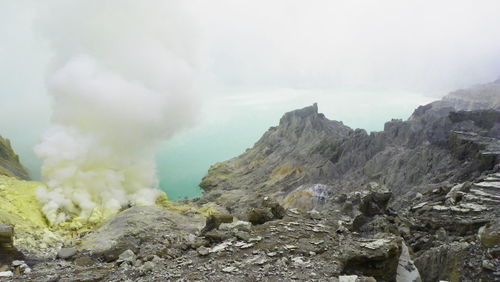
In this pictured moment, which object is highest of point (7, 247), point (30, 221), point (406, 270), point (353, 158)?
point (7, 247)

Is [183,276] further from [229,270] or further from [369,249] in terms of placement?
[369,249]

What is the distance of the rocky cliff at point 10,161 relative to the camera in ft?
212

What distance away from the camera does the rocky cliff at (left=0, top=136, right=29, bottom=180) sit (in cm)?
6456

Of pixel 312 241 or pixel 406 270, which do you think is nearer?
pixel 406 270

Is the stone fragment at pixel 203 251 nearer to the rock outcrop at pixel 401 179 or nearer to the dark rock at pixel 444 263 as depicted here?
the rock outcrop at pixel 401 179

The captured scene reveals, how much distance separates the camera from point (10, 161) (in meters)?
68.9

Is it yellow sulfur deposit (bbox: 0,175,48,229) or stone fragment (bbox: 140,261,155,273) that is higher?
stone fragment (bbox: 140,261,155,273)

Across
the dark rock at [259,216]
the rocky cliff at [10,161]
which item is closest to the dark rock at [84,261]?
the dark rock at [259,216]

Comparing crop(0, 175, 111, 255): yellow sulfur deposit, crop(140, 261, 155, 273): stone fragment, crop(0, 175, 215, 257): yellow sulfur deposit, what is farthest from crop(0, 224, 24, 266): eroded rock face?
crop(140, 261, 155, 273): stone fragment

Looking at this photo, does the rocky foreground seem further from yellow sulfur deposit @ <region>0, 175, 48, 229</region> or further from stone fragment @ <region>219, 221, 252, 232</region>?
yellow sulfur deposit @ <region>0, 175, 48, 229</region>

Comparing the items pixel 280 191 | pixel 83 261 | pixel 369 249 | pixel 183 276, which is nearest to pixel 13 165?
pixel 280 191

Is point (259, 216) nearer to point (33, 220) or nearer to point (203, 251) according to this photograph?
point (203, 251)

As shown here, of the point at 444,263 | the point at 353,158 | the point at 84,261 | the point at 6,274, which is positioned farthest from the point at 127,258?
the point at 353,158

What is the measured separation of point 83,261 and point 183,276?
8.71 meters
